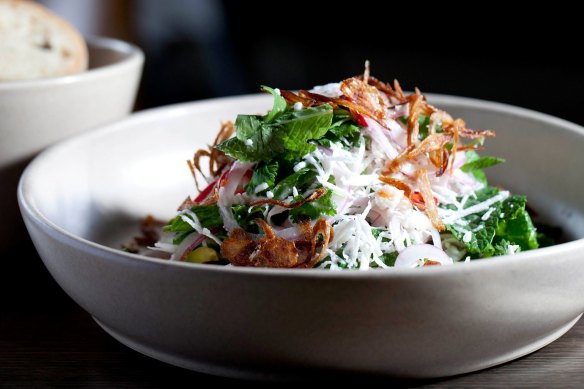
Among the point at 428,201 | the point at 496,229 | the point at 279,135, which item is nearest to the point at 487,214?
the point at 496,229

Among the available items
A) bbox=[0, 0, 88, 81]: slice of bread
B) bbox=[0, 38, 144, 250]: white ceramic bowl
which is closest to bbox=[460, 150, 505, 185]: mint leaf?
bbox=[0, 38, 144, 250]: white ceramic bowl

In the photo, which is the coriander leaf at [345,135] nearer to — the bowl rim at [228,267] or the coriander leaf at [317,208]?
the coriander leaf at [317,208]

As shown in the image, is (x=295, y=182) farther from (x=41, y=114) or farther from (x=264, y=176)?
(x=41, y=114)

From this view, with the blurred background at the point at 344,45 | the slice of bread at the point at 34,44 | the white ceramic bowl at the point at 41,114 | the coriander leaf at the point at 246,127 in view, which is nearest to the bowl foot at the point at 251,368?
the coriander leaf at the point at 246,127

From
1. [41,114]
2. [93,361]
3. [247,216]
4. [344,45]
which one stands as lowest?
[344,45]

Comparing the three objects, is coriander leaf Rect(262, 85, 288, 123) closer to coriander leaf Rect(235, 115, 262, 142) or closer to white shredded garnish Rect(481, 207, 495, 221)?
coriander leaf Rect(235, 115, 262, 142)

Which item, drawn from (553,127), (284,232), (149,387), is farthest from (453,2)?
(149,387)
